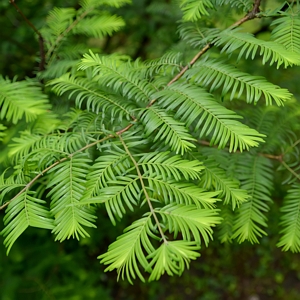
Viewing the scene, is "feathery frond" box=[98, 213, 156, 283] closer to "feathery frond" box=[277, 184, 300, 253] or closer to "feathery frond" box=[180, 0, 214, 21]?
"feathery frond" box=[277, 184, 300, 253]

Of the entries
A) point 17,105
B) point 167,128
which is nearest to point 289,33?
point 167,128

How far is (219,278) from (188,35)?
262 centimetres

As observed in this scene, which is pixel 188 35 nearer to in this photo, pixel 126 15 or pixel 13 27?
pixel 126 15

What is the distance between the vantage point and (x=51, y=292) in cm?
180

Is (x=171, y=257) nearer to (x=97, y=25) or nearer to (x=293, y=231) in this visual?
(x=293, y=231)

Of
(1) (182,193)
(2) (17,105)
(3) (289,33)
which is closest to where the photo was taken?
(1) (182,193)

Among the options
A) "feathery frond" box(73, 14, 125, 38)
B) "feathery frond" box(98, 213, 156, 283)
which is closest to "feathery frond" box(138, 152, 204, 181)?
"feathery frond" box(98, 213, 156, 283)

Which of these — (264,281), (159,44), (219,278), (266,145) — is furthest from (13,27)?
(264,281)

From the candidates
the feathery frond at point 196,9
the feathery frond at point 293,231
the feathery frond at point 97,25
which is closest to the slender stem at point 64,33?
the feathery frond at point 97,25

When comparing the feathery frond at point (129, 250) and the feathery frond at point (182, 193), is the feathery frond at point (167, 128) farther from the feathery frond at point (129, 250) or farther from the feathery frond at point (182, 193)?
the feathery frond at point (129, 250)

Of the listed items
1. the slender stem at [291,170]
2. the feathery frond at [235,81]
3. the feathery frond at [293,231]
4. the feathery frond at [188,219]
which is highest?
the feathery frond at [235,81]

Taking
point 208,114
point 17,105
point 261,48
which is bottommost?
point 17,105

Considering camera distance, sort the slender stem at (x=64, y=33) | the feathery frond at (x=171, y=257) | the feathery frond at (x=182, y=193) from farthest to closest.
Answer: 1. the slender stem at (x=64, y=33)
2. the feathery frond at (x=182, y=193)
3. the feathery frond at (x=171, y=257)

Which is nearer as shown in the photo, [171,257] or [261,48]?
[171,257]
